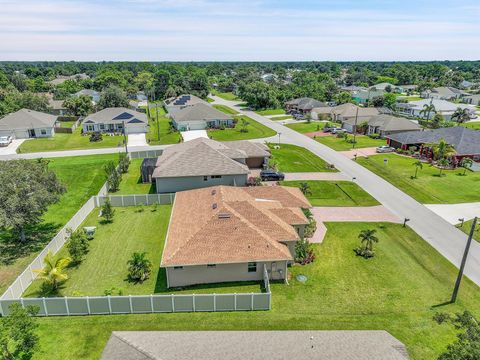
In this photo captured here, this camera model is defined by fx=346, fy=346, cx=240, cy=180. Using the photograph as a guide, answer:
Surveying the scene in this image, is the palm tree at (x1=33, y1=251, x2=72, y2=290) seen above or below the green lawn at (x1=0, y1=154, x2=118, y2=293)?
above

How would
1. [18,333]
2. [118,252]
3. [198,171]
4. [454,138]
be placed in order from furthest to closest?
[454,138]
[198,171]
[118,252]
[18,333]

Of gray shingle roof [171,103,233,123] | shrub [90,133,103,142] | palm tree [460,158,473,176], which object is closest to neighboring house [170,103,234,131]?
gray shingle roof [171,103,233,123]

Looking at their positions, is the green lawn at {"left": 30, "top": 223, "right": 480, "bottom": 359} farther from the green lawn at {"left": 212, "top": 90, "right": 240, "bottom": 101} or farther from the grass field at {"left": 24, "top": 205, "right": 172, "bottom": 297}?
the green lawn at {"left": 212, "top": 90, "right": 240, "bottom": 101}

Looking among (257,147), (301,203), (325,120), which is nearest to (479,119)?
Answer: (325,120)

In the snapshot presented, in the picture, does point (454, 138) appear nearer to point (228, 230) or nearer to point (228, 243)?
point (228, 230)

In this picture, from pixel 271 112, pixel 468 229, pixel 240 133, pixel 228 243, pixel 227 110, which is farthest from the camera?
pixel 227 110

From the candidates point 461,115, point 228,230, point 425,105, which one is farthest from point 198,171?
point 425,105

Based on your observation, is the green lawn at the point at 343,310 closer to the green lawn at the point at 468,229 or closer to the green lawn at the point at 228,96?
the green lawn at the point at 468,229
